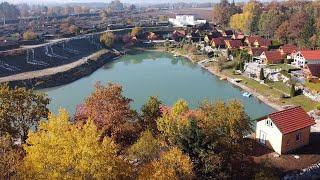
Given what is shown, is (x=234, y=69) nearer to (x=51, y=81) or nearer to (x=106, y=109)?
(x=51, y=81)

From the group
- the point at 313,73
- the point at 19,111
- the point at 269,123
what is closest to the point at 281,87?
the point at 313,73

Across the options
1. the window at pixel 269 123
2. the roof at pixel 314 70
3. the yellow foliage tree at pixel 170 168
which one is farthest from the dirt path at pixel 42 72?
the yellow foliage tree at pixel 170 168

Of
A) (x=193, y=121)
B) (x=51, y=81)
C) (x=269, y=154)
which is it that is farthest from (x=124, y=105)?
(x=51, y=81)

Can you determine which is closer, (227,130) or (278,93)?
(227,130)

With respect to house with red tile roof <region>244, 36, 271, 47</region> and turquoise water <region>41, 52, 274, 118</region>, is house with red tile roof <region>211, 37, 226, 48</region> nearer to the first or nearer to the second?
house with red tile roof <region>244, 36, 271, 47</region>

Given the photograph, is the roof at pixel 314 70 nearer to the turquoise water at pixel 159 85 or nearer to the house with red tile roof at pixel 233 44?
the turquoise water at pixel 159 85

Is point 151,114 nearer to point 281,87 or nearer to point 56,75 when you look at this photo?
point 281,87

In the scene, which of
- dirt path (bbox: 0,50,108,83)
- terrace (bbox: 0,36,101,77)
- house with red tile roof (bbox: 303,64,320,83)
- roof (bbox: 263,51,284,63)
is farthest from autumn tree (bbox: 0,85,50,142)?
roof (bbox: 263,51,284,63)

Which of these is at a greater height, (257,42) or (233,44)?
(257,42)
